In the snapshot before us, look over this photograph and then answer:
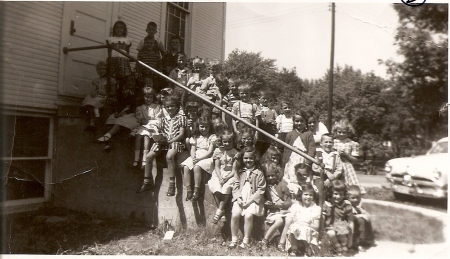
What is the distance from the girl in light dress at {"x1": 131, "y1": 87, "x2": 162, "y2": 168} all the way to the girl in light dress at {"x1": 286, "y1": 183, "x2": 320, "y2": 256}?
199 cm

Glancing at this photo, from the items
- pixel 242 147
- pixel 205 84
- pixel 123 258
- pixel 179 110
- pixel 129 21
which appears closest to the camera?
pixel 123 258

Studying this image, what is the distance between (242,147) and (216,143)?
→ 31cm

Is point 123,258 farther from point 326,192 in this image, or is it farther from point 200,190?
point 326,192

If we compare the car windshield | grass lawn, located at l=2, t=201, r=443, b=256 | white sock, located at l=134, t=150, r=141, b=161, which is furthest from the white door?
the car windshield

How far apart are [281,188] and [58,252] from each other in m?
2.47

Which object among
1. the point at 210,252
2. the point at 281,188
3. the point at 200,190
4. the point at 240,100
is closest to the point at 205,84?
the point at 240,100

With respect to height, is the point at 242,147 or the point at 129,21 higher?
the point at 129,21

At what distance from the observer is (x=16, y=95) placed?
5.01 m

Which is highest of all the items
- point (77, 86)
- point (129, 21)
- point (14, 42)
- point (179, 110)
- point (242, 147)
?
point (129, 21)

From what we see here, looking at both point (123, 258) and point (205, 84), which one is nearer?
point (123, 258)

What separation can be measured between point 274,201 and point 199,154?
1.04 meters

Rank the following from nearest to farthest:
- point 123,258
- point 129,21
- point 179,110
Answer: point 123,258 → point 179,110 → point 129,21

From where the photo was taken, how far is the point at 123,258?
391 cm

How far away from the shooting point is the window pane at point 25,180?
193 inches
